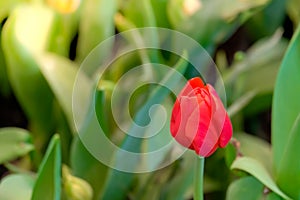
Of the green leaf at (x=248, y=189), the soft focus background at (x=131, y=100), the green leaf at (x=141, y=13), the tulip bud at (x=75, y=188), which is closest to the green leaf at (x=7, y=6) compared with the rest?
the soft focus background at (x=131, y=100)

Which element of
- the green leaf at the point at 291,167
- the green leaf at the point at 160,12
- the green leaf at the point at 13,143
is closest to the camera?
the green leaf at the point at 291,167

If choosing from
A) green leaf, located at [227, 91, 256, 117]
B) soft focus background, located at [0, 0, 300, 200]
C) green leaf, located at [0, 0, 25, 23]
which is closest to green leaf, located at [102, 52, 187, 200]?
soft focus background, located at [0, 0, 300, 200]

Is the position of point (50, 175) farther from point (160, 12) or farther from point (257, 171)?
point (160, 12)

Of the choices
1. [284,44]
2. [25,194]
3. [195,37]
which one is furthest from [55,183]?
[284,44]

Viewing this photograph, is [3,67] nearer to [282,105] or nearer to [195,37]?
[195,37]

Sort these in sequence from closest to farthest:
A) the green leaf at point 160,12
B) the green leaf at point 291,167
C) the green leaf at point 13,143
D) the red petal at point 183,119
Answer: the red petal at point 183,119
the green leaf at point 291,167
the green leaf at point 13,143
the green leaf at point 160,12

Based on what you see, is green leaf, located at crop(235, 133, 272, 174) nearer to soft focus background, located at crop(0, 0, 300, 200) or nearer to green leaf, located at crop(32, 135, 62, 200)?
soft focus background, located at crop(0, 0, 300, 200)

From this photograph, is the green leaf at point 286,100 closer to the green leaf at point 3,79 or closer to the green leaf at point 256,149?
→ the green leaf at point 256,149
